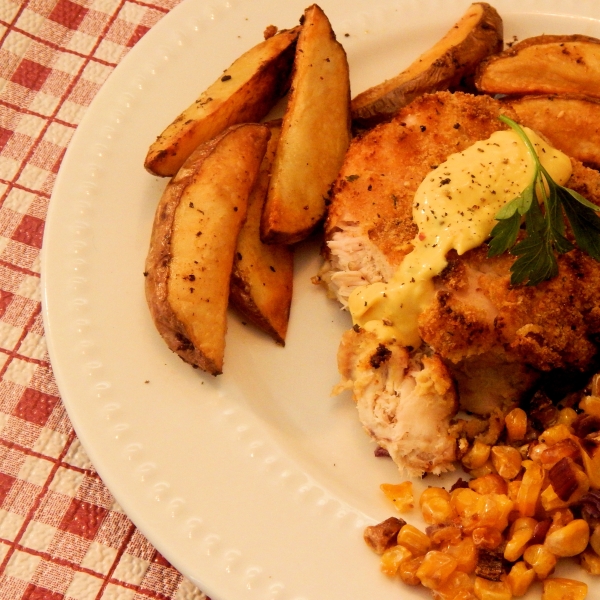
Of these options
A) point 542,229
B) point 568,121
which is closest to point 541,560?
point 542,229

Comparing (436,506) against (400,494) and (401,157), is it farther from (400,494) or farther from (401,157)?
(401,157)

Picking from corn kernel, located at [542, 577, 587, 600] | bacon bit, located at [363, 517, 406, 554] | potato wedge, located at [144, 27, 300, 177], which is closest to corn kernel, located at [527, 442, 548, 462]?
corn kernel, located at [542, 577, 587, 600]

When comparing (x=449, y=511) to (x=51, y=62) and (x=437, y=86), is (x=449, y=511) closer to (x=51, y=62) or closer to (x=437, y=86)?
A: (x=437, y=86)

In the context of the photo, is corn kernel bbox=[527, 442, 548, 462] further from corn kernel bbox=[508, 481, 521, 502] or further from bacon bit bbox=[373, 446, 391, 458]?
bacon bit bbox=[373, 446, 391, 458]

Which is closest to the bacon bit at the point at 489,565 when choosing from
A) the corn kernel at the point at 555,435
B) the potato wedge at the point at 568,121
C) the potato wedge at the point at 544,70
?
the corn kernel at the point at 555,435

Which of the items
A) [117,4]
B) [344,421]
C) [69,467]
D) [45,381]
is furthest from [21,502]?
[117,4]
